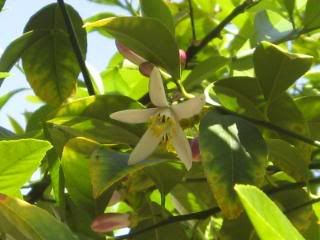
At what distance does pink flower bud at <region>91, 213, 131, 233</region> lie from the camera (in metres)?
0.83

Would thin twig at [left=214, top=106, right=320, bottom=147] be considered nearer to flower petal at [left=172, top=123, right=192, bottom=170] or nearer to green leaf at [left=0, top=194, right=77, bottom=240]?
flower petal at [left=172, top=123, right=192, bottom=170]

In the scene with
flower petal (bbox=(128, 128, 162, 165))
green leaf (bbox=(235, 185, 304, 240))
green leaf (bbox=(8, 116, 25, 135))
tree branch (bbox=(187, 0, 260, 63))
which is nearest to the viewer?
green leaf (bbox=(235, 185, 304, 240))

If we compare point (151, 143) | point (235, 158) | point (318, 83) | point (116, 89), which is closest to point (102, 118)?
point (151, 143)

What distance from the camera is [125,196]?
960 mm

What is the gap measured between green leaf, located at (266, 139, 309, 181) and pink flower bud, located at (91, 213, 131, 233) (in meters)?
0.19

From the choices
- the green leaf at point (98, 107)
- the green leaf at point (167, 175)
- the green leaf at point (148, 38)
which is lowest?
the green leaf at point (167, 175)

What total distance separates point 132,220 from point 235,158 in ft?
0.69

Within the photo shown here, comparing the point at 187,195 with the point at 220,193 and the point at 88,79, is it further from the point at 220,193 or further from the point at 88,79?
the point at 220,193

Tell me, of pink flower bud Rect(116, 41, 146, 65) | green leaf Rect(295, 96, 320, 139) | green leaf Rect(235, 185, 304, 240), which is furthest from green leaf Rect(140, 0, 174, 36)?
green leaf Rect(235, 185, 304, 240)

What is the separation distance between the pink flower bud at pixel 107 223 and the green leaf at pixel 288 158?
0.19m

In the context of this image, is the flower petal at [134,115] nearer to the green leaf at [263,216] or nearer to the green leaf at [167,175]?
the green leaf at [167,175]

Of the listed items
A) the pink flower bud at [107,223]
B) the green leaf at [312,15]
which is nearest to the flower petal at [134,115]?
the pink flower bud at [107,223]

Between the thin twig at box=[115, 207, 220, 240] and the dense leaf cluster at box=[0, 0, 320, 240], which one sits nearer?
the dense leaf cluster at box=[0, 0, 320, 240]

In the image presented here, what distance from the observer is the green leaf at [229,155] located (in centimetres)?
71
